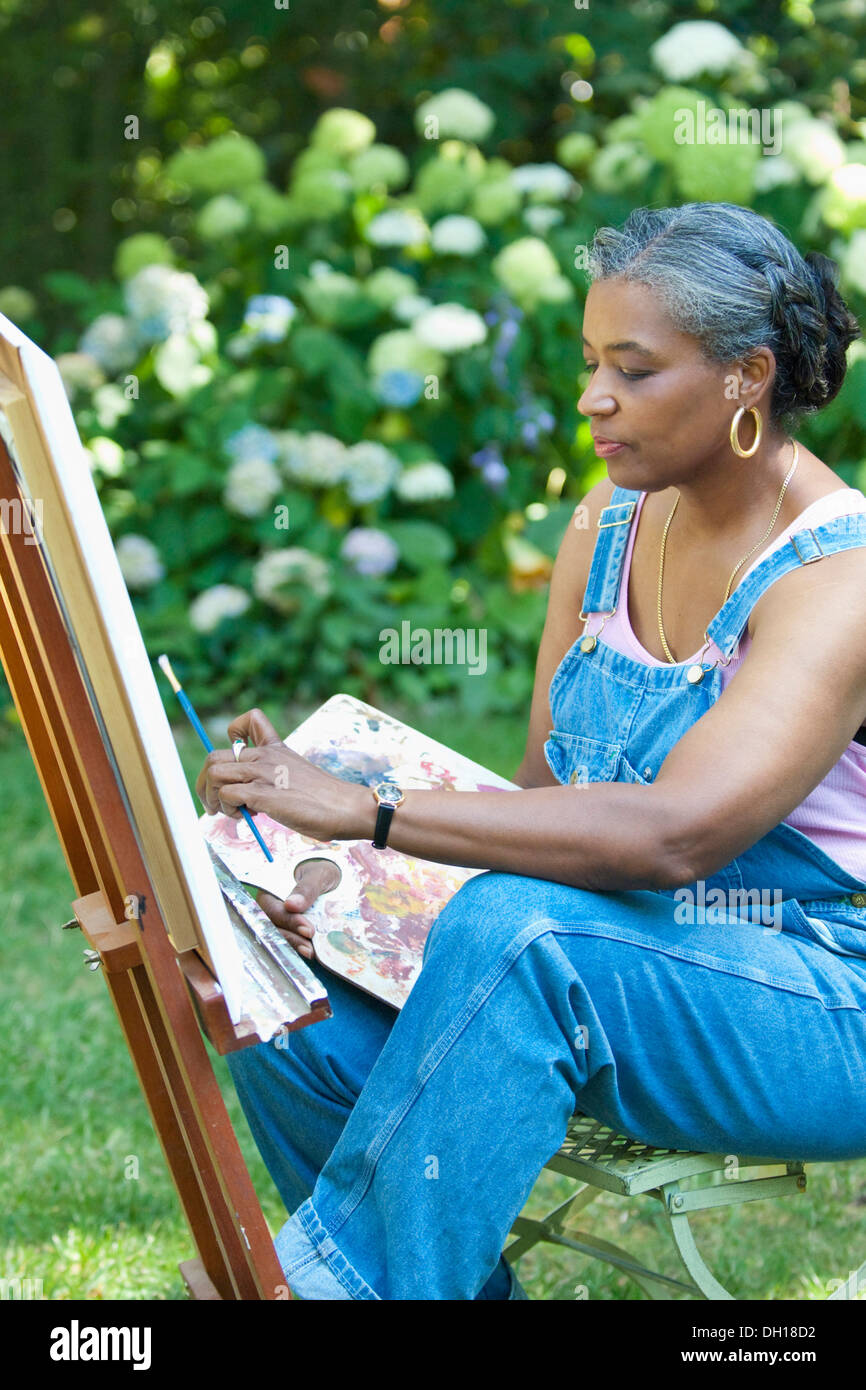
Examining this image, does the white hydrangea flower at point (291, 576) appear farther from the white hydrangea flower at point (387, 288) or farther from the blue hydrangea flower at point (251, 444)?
the white hydrangea flower at point (387, 288)

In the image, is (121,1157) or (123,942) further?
(121,1157)

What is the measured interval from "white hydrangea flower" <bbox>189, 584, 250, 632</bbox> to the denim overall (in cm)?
279

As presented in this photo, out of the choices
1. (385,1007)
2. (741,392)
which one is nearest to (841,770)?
(741,392)

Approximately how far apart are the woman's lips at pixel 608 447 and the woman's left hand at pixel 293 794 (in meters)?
0.51

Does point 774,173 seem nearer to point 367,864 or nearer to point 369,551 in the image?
point 369,551

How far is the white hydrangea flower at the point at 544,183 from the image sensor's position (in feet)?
14.8

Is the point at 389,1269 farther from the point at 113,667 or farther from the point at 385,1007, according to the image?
the point at 113,667

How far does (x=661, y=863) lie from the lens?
1446 millimetres

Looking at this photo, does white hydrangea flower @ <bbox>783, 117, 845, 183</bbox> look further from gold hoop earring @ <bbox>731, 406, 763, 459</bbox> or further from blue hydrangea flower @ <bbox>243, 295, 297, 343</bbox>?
gold hoop earring @ <bbox>731, 406, 763, 459</bbox>

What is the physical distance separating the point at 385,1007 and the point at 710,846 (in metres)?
0.56

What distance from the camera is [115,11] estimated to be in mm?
5617

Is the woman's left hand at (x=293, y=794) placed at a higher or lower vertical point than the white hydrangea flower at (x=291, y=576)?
lower

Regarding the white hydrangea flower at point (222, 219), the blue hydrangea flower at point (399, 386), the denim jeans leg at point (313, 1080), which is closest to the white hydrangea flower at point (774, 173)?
the blue hydrangea flower at point (399, 386)
